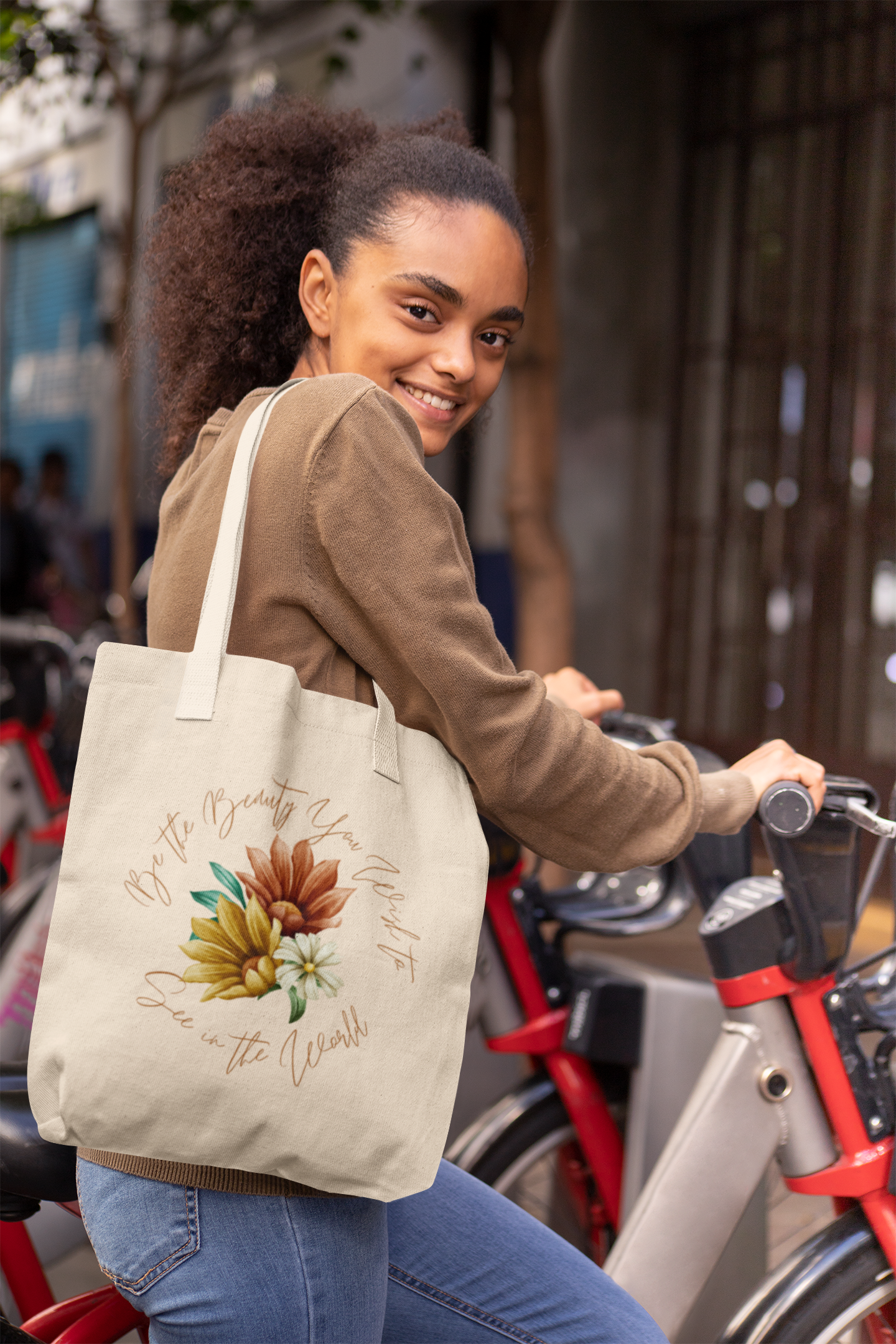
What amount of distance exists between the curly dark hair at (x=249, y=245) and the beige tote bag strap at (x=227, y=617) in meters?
0.38

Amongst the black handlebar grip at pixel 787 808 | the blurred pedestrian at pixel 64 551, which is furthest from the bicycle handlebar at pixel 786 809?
the blurred pedestrian at pixel 64 551

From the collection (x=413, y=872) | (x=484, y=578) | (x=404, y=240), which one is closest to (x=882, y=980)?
(x=413, y=872)

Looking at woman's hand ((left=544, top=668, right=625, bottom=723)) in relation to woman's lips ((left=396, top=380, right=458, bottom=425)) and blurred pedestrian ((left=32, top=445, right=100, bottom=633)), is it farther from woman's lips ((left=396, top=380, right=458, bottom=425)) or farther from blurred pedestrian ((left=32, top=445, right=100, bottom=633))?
blurred pedestrian ((left=32, top=445, right=100, bottom=633))

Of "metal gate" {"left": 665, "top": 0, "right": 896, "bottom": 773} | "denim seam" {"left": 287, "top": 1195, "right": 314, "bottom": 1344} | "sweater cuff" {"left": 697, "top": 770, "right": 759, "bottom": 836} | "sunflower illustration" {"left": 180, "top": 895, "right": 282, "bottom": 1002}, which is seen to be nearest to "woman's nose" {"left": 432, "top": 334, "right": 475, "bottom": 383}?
"sweater cuff" {"left": 697, "top": 770, "right": 759, "bottom": 836}

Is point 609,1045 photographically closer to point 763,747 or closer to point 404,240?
point 763,747

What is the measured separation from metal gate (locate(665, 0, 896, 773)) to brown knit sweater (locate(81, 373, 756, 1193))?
499cm

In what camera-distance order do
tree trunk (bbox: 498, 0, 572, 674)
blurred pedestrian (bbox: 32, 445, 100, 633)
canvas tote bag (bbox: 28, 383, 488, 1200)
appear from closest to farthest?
canvas tote bag (bbox: 28, 383, 488, 1200), tree trunk (bbox: 498, 0, 572, 674), blurred pedestrian (bbox: 32, 445, 100, 633)

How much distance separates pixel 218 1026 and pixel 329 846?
6.7 inches

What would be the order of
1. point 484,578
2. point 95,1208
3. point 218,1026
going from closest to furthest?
point 218,1026, point 95,1208, point 484,578

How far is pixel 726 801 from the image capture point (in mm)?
1372

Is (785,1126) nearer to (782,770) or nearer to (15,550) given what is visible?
(782,770)

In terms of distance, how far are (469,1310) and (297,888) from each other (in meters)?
0.58

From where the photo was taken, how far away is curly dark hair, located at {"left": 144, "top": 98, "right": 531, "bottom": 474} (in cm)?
154

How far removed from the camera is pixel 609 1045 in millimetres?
2143
